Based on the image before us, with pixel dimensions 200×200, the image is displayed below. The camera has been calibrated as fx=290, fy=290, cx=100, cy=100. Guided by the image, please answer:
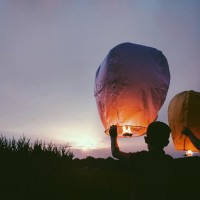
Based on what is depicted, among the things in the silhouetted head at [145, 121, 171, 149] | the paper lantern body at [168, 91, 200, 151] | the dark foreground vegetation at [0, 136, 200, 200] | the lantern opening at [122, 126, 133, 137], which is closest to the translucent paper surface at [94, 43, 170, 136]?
the lantern opening at [122, 126, 133, 137]

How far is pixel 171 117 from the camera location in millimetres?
6664

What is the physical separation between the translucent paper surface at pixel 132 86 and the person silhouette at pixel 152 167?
1.06 meters

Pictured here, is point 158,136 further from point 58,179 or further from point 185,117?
point 58,179

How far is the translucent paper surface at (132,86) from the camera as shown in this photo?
3.46 m

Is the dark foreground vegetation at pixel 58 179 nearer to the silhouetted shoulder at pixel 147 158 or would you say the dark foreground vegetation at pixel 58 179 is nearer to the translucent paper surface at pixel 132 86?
the translucent paper surface at pixel 132 86

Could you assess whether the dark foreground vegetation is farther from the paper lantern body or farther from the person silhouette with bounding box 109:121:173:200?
the person silhouette with bounding box 109:121:173:200

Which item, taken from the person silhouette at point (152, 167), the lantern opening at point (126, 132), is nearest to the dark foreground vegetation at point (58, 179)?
the lantern opening at point (126, 132)

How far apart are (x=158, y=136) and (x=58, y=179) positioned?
5469mm

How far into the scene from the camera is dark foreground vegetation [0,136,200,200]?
6223mm

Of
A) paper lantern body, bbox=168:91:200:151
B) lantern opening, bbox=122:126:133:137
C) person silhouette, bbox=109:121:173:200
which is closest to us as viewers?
person silhouette, bbox=109:121:173:200

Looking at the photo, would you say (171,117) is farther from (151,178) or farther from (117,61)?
(151,178)

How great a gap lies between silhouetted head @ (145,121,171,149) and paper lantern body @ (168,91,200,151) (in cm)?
382

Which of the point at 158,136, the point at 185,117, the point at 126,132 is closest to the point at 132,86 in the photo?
the point at 126,132

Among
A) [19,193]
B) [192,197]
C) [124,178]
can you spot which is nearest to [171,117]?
[192,197]
